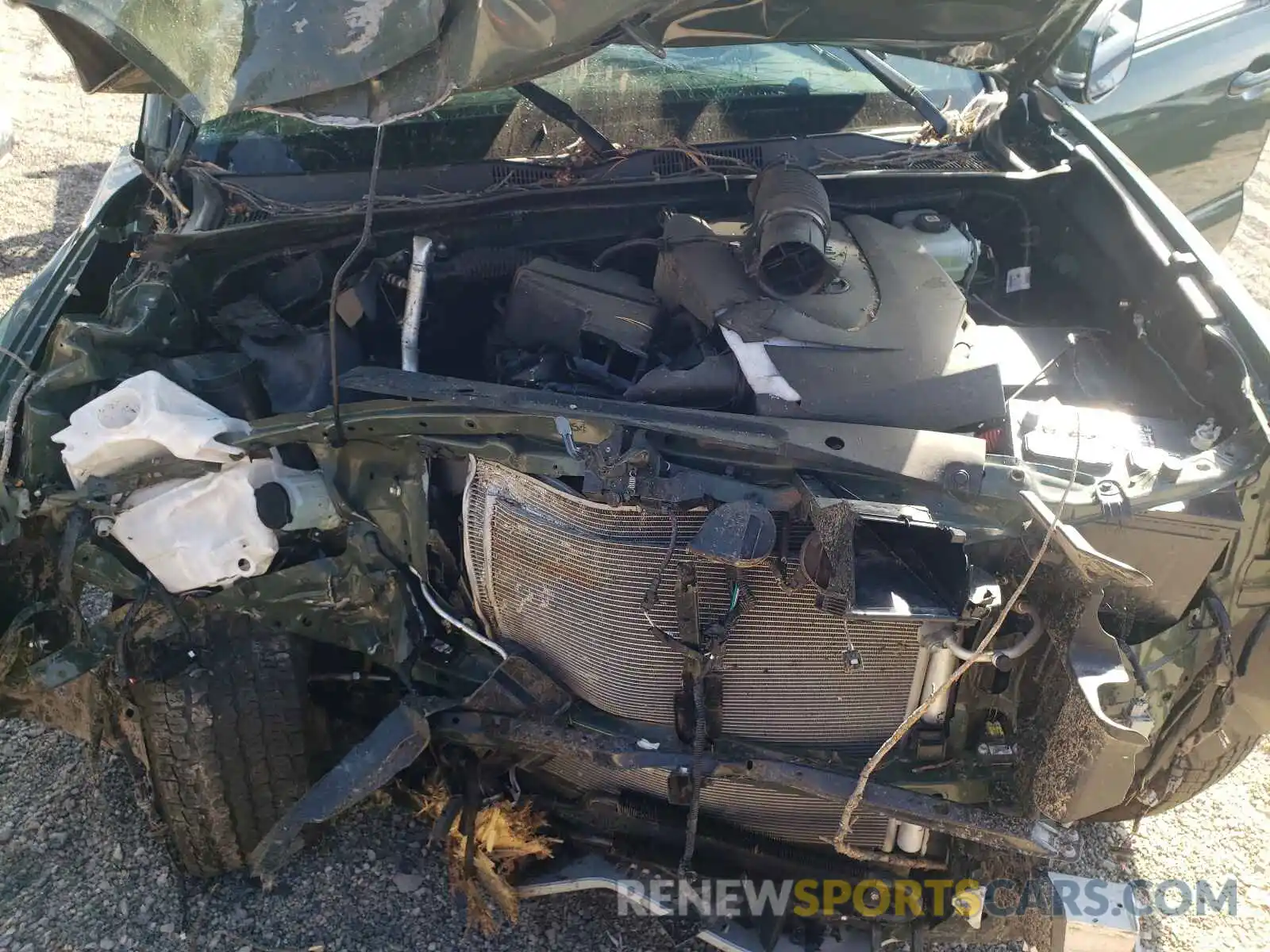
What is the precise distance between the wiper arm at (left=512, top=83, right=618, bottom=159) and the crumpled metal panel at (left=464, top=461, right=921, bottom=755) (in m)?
1.11

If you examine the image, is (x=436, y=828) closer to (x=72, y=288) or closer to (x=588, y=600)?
(x=588, y=600)

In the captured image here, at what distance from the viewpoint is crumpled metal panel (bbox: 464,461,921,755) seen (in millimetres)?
2113

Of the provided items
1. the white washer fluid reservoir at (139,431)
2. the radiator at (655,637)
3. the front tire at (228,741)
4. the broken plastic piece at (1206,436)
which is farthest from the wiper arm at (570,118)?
the broken plastic piece at (1206,436)

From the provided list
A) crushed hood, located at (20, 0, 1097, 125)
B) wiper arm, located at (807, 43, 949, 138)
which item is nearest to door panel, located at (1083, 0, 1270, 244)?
wiper arm, located at (807, 43, 949, 138)

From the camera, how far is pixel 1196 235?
2.57 metres

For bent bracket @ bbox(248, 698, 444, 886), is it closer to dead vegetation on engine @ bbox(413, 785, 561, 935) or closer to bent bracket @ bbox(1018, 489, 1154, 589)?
dead vegetation on engine @ bbox(413, 785, 561, 935)

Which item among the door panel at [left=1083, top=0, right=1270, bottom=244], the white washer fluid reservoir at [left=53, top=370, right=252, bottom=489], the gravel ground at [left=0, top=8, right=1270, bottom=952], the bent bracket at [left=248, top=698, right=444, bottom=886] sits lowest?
the gravel ground at [left=0, top=8, right=1270, bottom=952]

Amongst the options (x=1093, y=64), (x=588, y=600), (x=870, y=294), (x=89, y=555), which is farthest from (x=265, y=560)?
(x=1093, y=64)

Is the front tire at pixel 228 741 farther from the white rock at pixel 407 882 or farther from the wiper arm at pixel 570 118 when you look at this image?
the wiper arm at pixel 570 118

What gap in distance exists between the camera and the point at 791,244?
241 centimetres

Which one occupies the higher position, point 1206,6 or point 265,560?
point 1206,6

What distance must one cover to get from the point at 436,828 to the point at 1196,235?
2225 mm

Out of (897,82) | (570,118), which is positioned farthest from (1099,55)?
(570,118)

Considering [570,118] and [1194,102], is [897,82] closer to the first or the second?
[570,118]
